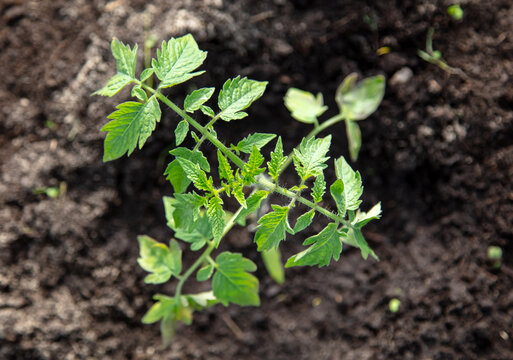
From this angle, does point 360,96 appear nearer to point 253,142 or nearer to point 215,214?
point 253,142

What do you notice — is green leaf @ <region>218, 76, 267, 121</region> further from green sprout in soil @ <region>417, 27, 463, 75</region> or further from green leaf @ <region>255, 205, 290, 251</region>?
green sprout in soil @ <region>417, 27, 463, 75</region>

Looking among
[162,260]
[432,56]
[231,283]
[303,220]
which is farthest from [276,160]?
[432,56]

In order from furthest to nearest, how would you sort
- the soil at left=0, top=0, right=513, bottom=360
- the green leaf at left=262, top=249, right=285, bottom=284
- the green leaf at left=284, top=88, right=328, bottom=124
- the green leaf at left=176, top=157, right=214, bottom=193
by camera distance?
the soil at left=0, top=0, right=513, bottom=360 → the green leaf at left=262, top=249, right=285, bottom=284 → the green leaf at left=284, top=88, right=328, bottom=124 → the green leaf at left=176, top=157, right=214, bottom=193

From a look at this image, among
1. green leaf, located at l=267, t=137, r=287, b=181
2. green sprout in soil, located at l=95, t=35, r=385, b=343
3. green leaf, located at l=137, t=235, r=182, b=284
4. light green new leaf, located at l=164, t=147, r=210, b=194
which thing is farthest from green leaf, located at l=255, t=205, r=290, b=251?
green leaf, located at l=137, t=235, r=182, b=284

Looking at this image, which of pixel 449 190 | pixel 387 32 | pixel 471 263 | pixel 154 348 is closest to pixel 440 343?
pixel 471 263

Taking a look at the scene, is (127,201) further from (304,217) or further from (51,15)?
(304,217)
